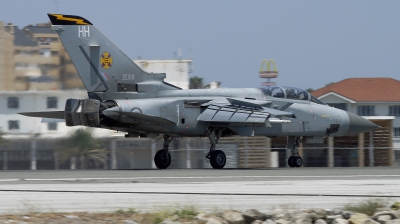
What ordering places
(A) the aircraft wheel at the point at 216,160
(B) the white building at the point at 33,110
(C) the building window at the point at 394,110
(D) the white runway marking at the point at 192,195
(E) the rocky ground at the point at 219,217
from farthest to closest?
1. (C) the building window at the point at 394,110
2. (B) the white building at the point at 33,110
3. (A) the aircraft wheel at the point at 216,160
4. (D) the white runway marking at the point at 192,195
5. (E) the rocky ground at the point at 219,217

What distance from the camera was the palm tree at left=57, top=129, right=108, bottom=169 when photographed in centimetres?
2683

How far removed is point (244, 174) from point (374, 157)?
1443cm

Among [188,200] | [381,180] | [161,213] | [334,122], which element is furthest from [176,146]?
[161,213]

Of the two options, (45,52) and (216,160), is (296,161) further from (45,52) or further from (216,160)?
(45,52)

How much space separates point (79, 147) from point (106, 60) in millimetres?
5449

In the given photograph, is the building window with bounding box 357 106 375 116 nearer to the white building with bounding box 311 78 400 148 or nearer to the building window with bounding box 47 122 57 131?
the white building with bounding box 311 78 400 148

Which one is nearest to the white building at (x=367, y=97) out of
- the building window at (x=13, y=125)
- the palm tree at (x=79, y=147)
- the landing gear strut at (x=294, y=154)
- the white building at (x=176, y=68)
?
the white building at (x=176, y=68)

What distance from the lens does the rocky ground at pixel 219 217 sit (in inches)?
422

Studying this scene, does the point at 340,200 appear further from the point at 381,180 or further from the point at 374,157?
the point at 374,157

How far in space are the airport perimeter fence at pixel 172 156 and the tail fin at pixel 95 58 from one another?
18.0 feet

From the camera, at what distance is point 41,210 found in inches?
453

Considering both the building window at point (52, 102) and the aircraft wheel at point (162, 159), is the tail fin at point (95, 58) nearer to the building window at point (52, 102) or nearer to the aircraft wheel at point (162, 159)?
the aircraft wheel at point (162, 159)

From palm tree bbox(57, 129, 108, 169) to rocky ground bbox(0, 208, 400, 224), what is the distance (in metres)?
15.8

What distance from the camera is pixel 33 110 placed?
101 feet
